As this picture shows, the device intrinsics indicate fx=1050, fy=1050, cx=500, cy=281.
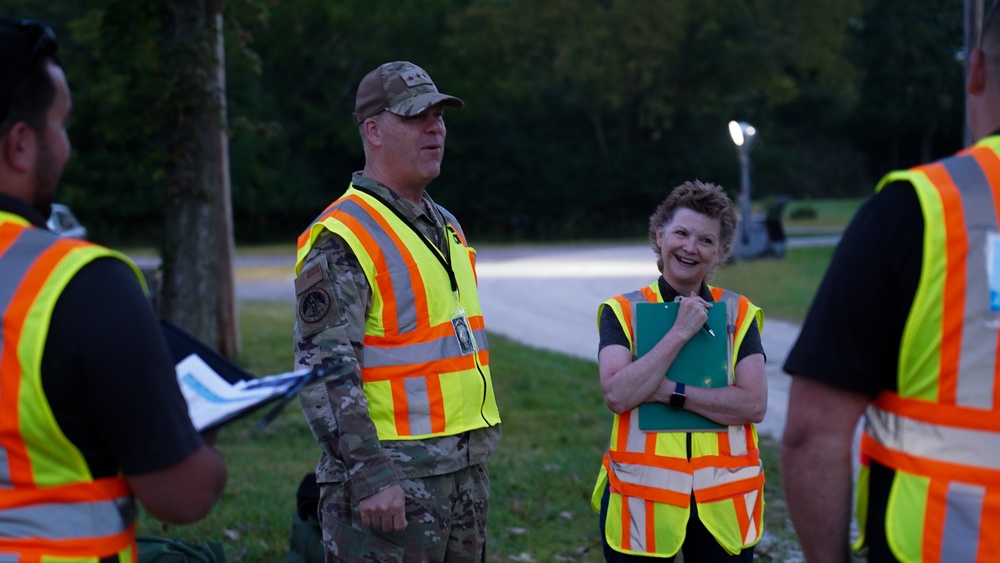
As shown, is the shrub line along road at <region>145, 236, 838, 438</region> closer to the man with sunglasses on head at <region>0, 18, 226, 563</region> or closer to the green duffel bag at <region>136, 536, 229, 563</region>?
the green duffel bag at <region>136, 536, 229, 563</region>

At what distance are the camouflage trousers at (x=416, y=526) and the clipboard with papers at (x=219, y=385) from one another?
104cm

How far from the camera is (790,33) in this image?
146 feet

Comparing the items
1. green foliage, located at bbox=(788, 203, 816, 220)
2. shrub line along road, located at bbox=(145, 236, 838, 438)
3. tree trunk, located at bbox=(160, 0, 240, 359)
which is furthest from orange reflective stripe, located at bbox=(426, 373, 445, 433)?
green foliage, located at bbox=(788, 203, 816, 220)

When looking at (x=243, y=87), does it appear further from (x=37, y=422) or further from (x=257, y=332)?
(x=37, y=422)

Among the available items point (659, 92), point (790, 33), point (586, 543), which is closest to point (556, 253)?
point (659, 92)

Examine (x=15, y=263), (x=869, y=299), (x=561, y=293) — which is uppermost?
(x=15, y=263)

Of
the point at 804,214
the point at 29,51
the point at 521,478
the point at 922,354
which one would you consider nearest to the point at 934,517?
the point at 922,354

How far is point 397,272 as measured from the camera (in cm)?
336

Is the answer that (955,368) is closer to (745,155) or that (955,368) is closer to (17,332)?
(17,332)

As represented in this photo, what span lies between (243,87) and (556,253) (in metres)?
16.4

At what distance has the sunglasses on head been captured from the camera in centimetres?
200

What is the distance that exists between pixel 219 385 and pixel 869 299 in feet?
4.43

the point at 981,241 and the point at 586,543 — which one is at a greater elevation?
the point at 981,241

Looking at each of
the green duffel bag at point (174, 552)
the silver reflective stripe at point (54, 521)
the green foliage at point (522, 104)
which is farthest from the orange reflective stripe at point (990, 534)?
the green foliage at point (522, 104)
